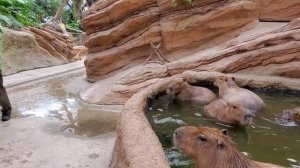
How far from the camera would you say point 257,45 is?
21.5ft

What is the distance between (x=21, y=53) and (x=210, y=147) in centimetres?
847

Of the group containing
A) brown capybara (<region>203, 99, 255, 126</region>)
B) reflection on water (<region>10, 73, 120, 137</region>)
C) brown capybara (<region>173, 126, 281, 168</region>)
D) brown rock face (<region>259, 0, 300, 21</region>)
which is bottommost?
reflection on water (<region>10, 73, 120, 137</region>)

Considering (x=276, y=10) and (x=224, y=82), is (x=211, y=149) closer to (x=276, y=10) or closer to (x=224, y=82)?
(x=224, y=82)

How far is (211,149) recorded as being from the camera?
258 centimetres

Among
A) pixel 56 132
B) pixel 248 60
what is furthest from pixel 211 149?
pixel 248 60

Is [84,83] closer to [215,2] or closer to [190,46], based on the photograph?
[190,46]

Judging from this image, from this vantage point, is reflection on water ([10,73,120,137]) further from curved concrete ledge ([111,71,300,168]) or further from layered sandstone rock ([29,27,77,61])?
layered sandstone rock ([29,27,77,61])

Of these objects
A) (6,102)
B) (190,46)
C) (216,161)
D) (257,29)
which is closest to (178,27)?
(190,46)

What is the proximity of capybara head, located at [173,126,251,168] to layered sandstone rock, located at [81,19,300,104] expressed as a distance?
11.5 ft

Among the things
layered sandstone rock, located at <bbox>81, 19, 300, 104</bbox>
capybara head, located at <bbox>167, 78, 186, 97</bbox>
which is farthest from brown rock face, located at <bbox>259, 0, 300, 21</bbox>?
capybara head, located at <bbox>167, 78, 186, 97</bbox>

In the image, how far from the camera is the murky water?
10.9 feet

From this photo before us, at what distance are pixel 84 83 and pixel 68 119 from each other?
9.82 feet

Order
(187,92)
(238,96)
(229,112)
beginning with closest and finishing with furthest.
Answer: (229,112), (238,96), (187,92)

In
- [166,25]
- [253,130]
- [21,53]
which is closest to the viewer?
[253,130]
